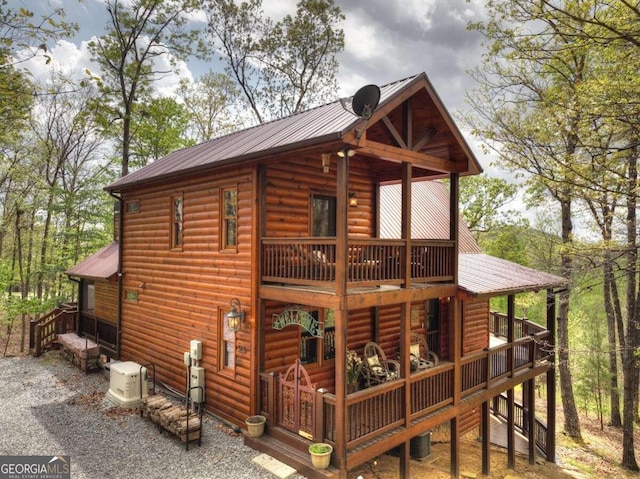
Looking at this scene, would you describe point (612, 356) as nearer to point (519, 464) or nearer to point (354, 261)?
point (519, 464)

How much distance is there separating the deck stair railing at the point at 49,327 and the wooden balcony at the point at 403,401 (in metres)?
11.8

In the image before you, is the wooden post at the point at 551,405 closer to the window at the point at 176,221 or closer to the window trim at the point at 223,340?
the window trim at the point at 223,340

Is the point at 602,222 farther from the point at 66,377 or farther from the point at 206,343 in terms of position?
the point at 66,377

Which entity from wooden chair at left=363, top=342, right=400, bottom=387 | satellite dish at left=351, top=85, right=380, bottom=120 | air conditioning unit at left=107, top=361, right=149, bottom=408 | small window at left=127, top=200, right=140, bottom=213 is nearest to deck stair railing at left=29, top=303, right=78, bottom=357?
small window at left=127, top=200, right=140, bottom=213

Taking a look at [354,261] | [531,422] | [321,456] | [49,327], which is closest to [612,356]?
[531,422]

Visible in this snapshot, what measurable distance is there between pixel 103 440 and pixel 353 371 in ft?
18.8

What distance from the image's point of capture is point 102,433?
8.65m

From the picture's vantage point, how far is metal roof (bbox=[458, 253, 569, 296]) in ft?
32.1

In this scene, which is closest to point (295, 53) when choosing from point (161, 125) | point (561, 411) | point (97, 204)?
point (161, 125)

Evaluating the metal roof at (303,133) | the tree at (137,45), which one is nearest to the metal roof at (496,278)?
the metal roof at (303,133)

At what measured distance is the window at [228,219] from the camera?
9344 mm

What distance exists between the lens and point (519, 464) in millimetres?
12102

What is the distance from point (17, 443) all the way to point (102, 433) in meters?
1.57

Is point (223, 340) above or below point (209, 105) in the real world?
below
